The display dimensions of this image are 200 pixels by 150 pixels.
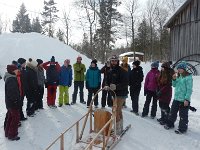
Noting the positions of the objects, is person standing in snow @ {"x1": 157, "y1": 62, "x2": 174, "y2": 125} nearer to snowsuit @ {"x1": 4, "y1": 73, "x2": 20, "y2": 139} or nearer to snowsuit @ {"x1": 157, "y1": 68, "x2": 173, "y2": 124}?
snowsuit @ {"x1": 157, "y1": 68, "x2": 173, "y2": 124}

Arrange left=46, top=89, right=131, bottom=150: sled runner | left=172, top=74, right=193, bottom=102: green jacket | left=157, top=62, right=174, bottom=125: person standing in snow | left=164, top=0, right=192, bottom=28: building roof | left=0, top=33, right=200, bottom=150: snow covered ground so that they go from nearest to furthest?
left=46, top=89, right=131, bottom=150: sled runner < left=0, top=33, right=200, bottom=150: snow covered ground < left=172, top=74, right=193, bottom=102: green jacket < left=157, top=62, right=174, bottom=125: person standing in snow < left=164, top=0, right=192, bottom=28: building roof

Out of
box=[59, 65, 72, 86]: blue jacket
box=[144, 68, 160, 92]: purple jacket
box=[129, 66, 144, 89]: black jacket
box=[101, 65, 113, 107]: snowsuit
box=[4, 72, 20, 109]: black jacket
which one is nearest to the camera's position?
box=[4, 72, 20, 109]: black jacket

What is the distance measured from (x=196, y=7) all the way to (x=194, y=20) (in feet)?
3.20

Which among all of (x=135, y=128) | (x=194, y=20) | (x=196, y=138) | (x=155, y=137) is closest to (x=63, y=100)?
(x=135, y=128)

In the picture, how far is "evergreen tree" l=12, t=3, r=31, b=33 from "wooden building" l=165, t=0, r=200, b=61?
39.7 m

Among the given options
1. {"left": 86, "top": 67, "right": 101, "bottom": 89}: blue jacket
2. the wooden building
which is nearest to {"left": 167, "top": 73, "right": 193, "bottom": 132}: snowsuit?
{"left": 86, "top": 67, "right": 101, "bottom": 89}: blue jacket

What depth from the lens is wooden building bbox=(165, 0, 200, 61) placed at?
801 inches

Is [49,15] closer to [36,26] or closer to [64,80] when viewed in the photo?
[36,26]

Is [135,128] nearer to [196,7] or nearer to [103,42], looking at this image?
[196,7]

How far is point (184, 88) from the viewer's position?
7188 millimetres

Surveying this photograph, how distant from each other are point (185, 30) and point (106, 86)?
16708 millimetres

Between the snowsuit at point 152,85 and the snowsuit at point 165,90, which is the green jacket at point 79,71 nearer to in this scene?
the snowsuit at point 152,85

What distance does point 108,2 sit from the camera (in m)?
40.8

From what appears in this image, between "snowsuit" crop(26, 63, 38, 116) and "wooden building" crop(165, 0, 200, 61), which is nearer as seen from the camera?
"snowsuit" crop(26, 63, 38, 116)
